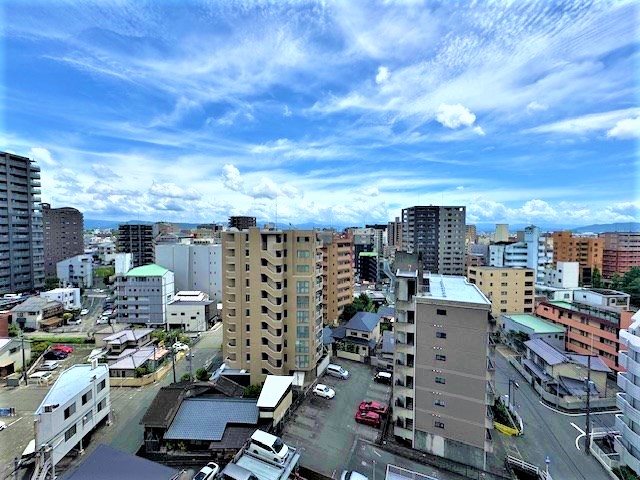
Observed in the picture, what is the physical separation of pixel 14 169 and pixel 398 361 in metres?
51.3

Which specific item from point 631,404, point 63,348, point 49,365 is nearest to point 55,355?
point 63,348

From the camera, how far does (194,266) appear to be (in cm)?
4050

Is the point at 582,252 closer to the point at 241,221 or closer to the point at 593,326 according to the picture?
the point at 593,326

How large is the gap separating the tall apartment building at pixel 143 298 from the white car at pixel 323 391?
70.4 ft

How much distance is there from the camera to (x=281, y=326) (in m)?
19.3

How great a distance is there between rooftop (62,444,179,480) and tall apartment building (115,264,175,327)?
81.6 feet

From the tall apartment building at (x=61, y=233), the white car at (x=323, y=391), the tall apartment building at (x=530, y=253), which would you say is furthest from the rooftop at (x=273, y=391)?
the tall apartment building at (x=61, y=233)

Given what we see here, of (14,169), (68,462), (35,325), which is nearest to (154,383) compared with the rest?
(68,462)

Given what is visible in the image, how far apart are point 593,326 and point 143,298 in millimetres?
37760

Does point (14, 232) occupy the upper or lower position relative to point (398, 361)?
upper

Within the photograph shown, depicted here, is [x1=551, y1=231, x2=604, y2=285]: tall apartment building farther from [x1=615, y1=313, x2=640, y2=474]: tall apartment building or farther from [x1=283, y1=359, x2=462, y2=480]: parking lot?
[x1=283, y1=359, x2=462, y2=480]: parking lot

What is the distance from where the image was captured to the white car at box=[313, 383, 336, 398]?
57.9ft

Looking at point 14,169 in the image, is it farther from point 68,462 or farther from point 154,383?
point 68,462

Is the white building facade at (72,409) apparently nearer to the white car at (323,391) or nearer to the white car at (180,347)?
the white car at (180,347)
